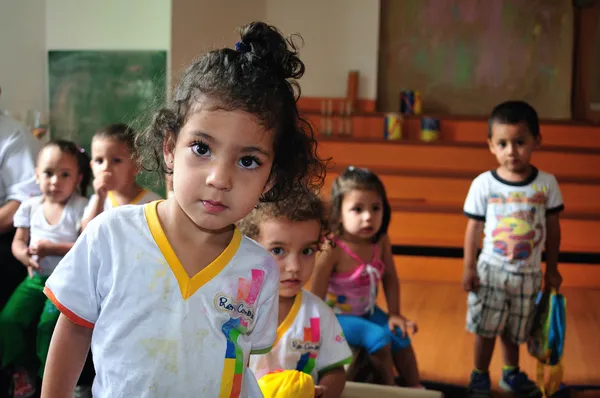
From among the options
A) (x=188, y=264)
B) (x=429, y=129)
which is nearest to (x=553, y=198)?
(x=188, y=264)

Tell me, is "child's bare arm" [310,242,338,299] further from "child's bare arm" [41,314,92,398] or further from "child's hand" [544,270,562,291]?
"child's bare arm" [41,314,92,398]

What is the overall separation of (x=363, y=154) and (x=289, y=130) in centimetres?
476

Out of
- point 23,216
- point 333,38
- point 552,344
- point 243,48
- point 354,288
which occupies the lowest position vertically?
point 552,344

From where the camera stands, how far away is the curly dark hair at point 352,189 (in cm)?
255

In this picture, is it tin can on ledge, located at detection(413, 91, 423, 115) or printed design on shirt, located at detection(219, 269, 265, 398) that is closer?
printed design on shirt, located at detection(219, 269, 265, 398)

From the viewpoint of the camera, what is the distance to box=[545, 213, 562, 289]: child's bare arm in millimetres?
2904

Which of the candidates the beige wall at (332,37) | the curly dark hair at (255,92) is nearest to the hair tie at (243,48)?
the curly dark hair at (255,92)

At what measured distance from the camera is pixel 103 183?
100 inches

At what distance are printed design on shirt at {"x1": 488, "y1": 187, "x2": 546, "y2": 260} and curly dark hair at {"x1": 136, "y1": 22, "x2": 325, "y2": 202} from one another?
1.76m

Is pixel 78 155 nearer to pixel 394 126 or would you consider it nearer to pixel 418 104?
pixel 394 126

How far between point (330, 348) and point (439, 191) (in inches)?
154

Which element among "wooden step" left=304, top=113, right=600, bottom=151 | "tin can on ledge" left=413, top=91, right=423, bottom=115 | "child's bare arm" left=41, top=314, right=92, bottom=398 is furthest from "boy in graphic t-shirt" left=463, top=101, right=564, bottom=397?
"tin can on ledge" left=413, top=91, right=423, bottom=115

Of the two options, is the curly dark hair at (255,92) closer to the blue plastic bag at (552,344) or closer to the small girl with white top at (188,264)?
the small girl with white top at (188,264)

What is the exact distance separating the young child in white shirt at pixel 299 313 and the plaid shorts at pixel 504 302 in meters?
1.29
